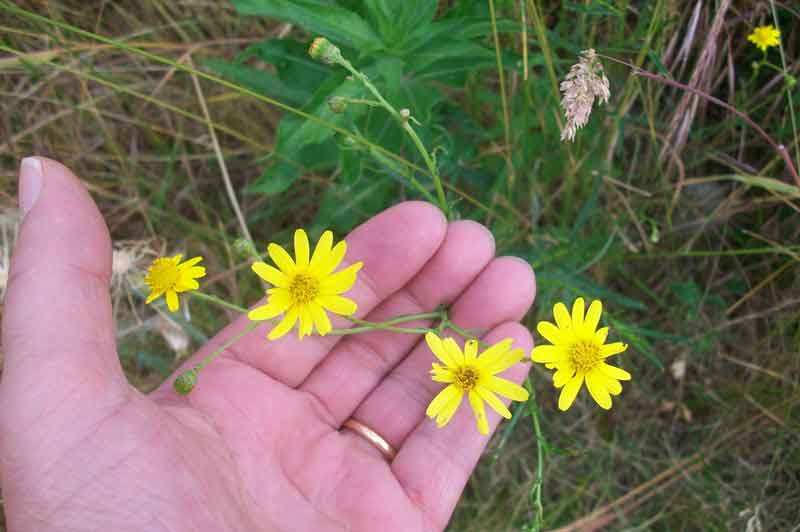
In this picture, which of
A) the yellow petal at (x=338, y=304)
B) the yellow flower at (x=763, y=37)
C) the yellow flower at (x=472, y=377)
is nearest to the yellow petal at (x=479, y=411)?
the yellow flower at (x=472, y=377)

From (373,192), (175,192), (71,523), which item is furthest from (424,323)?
(175,192)

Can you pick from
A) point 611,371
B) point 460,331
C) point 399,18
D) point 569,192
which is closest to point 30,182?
point 399,18

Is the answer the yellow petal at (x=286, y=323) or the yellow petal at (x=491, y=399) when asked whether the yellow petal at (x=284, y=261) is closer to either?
the yellow petal at (x=286, y=323)

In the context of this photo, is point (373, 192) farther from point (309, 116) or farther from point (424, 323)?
point (309, 116)

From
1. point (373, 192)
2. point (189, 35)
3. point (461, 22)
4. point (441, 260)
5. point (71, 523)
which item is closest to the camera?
point (71, 523)

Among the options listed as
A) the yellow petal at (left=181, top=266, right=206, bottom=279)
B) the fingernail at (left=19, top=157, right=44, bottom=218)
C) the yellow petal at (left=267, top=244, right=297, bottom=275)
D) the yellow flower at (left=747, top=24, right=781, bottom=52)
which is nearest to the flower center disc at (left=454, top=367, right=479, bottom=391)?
the yellow petal at (left=267, top=244, right=297, bottom=275)

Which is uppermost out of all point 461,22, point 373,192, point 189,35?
point 461,22
